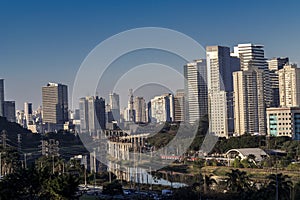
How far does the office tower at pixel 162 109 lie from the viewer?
43.1ft

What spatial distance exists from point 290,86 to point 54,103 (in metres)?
10.4

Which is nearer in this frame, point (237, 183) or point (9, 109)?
point (237, 183)

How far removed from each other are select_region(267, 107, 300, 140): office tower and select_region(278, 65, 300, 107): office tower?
2.36m

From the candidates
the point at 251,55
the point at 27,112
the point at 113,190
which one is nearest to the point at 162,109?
the point at 251,55

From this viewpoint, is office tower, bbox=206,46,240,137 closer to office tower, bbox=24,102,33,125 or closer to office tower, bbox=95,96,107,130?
office tower, bbox=95,96,107,130

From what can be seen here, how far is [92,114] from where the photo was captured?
1480 centimetres

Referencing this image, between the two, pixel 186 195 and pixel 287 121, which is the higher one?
pixel 287 121

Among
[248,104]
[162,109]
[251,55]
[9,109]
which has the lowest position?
[162,109]

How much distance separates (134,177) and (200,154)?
2.64 meters

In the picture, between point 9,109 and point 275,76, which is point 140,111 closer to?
point 275,76

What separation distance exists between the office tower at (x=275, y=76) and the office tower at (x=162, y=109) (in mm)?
3331

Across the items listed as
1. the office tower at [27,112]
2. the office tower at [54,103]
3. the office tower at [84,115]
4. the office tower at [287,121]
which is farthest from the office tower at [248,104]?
the office tower at [27,112]

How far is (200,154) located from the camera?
33.0ft

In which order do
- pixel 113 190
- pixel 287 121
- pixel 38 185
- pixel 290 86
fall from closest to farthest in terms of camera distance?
pixel 38 185 → pixel 113 190 → pixel 287 121 → pixel 290 86
